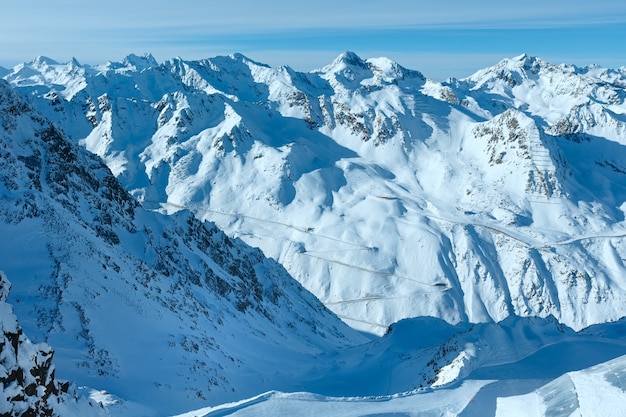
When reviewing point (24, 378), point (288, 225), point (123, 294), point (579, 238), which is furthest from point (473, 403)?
point (579, 238)

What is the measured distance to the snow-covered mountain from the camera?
385 ft

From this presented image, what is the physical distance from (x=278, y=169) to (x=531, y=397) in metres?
134

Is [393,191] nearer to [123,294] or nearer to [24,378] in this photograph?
[123,294]

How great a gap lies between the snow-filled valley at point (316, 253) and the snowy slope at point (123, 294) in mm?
198

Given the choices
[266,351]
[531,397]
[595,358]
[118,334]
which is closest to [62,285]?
[118,334]

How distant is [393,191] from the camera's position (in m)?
150

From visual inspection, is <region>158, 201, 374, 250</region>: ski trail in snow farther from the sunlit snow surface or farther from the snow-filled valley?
the sunlit snow surface

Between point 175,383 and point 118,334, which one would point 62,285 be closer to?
point 118,334

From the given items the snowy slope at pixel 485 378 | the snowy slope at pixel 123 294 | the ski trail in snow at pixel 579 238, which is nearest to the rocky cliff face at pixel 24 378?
the snowy slope at pixel 485 378

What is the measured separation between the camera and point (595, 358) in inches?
1307

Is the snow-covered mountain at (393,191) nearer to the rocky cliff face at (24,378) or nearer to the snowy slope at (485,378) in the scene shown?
the snowy slope at (485,378)

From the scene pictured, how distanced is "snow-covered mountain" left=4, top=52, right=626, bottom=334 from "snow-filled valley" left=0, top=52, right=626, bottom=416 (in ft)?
2.25

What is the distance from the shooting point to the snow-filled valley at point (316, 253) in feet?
93.7

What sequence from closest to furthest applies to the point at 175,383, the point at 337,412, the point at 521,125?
the point at 337,412, the point at 175,383, the point at 521,125
